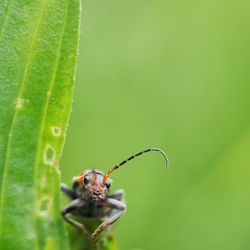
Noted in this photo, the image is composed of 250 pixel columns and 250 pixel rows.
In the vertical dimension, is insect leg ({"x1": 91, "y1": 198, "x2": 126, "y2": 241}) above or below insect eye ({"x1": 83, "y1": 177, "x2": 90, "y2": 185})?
below

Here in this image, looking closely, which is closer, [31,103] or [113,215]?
[31,103]

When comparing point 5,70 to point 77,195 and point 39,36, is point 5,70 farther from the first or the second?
point 77,195

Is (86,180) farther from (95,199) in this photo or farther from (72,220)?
(72,220)

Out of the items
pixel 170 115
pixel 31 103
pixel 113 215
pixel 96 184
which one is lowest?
pixel 113 215

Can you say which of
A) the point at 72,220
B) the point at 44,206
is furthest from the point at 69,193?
the point at 44,206

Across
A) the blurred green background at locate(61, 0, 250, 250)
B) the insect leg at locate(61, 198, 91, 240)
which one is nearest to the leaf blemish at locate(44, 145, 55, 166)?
the insect leg at locate(61, 198, 91, 240)

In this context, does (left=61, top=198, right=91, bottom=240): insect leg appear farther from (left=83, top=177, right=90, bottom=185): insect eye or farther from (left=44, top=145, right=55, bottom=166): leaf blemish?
(left=44, top=145, right=55, bottom=166): leaf blemish

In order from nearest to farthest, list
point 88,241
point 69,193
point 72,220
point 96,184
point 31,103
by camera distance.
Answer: point 31,103 → point 88,241 → point 72,220 → point 96,184 → point 69,193
